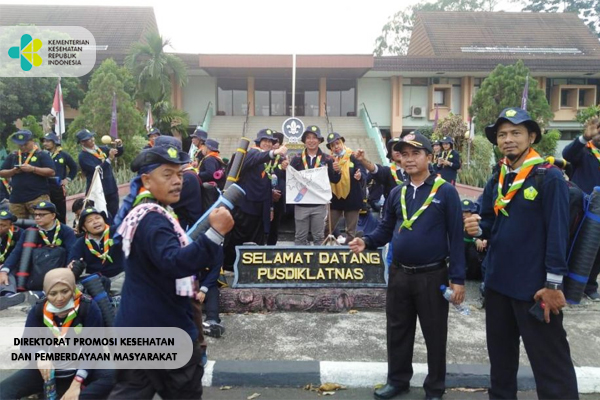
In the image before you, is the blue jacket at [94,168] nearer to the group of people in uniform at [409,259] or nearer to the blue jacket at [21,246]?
the blue jacket at [21,246]

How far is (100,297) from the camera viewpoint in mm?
3779

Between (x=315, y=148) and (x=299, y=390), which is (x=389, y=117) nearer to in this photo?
(x=315, y=148)

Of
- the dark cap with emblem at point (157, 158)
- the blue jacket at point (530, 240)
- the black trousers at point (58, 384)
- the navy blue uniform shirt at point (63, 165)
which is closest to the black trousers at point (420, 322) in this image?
the blue jacket at point (530, 240)

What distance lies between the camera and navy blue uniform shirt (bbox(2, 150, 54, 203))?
684cm

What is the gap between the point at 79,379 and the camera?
3.23 metres

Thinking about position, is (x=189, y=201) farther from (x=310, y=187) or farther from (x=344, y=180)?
(x=344, y=180)

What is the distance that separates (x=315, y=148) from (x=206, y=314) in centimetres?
301

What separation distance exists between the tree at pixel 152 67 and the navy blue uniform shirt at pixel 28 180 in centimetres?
1378

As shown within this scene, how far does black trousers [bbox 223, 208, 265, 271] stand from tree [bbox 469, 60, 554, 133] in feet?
52.1

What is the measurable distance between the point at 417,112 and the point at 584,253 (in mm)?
22499

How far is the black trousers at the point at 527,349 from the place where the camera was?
274 centimetres

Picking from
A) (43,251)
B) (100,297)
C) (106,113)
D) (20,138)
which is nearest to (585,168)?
(100,297)

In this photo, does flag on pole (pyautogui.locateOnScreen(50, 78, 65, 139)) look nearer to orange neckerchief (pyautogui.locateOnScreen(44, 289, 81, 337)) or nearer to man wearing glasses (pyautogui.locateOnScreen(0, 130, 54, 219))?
man wearing glasses (pyautogui.locateOnScreen(0, 130, 54, 219))

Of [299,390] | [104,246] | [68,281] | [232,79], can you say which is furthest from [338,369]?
[232,79]
